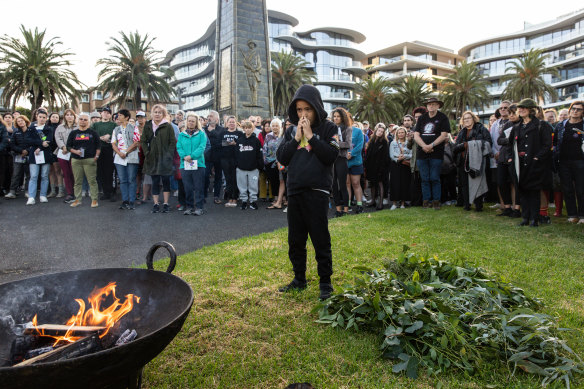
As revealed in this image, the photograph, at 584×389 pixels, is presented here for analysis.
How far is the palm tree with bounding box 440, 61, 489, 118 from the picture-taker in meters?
45.1

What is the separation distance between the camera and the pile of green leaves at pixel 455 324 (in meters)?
2.48

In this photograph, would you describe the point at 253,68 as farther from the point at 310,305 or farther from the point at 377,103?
the point at 377,103

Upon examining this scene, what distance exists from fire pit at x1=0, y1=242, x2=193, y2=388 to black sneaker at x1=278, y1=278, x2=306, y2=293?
165cm

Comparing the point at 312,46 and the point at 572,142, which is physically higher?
the point at 312,46

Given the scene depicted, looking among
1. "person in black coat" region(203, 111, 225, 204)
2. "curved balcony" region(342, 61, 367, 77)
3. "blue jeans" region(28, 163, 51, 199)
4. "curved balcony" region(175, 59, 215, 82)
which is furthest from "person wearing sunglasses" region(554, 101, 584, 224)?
"curved balcony" region(175, 59, 215, 82)

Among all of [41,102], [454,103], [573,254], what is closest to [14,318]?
[573,254]

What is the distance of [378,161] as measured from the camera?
10.1 metres

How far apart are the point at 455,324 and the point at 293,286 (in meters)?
1.74

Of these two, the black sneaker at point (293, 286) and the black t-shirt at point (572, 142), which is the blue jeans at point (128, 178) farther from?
the black t-shirt at point (572, 142)

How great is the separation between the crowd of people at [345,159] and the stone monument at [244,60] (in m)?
5.99

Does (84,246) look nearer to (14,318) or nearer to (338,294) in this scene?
(14,318)

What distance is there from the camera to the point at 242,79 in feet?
54.7

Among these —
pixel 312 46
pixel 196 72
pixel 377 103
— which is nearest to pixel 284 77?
pixel 377 103

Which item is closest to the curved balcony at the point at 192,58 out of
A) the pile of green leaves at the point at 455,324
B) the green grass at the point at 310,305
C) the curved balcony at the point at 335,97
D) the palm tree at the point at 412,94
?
the curved balcony at the point at 335,97
